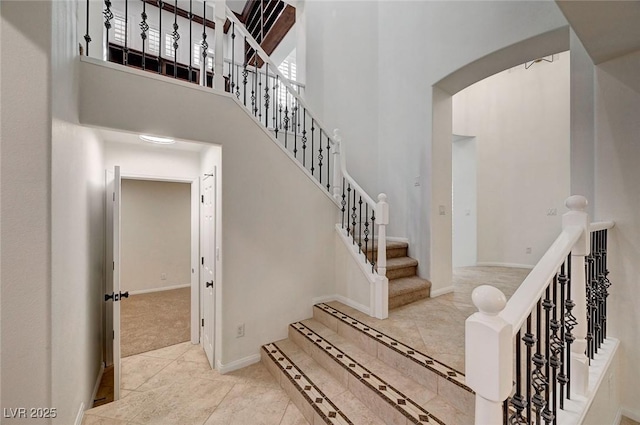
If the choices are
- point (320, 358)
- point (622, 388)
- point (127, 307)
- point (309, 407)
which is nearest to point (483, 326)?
point (309, 407)

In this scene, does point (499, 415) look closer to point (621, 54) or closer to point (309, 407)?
point (309, 407)

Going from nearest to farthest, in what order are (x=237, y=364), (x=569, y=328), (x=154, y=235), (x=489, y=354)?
1. (x=489, y=354)
2. (x=569, y=328)
3. (x=237, y=364)
4. (x=154, y=235)

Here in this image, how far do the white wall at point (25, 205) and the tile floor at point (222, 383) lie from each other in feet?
3.43

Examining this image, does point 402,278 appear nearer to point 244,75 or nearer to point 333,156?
point 333,156

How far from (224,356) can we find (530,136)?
6304 millimetres

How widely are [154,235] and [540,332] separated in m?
6.46

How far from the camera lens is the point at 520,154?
529cm

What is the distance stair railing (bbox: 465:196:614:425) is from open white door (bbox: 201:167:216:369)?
8.29 feet

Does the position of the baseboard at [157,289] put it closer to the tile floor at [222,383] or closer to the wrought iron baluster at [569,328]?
the tile floor at [222,383]

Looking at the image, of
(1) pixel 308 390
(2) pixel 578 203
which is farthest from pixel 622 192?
(1) pixel 308 390

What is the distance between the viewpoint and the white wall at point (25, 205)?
4.12ft

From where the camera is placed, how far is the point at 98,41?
10.9ft

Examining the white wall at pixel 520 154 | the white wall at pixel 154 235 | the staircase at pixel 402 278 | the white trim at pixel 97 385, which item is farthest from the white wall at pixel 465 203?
the white wall at pixel 154 235

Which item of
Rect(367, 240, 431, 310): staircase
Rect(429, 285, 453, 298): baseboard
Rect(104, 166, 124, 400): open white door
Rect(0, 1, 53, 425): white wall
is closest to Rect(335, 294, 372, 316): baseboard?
Rect(367, 240, 431, 310): staircase
